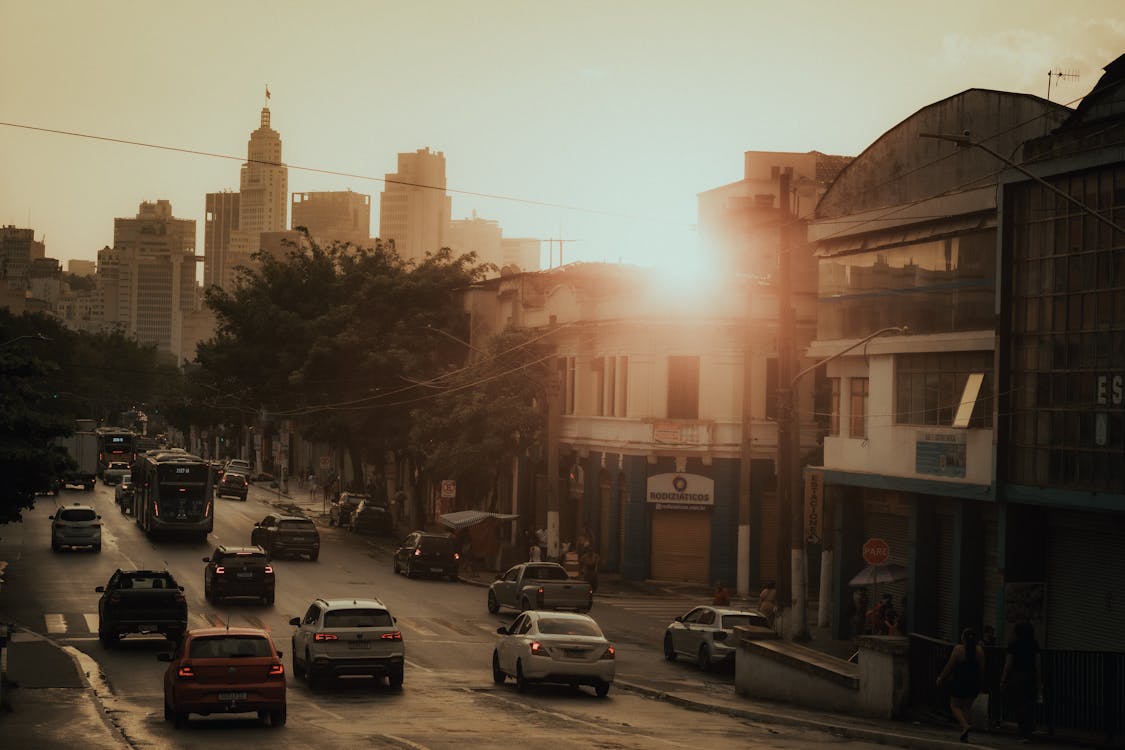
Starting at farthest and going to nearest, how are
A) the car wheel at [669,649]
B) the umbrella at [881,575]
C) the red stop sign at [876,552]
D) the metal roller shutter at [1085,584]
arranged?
the umbrella at [881,575] < the car wheel at [669,649] < the red stop sign at [876,552] < the metal roller shutter at [1085,584]

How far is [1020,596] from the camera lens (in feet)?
99.7

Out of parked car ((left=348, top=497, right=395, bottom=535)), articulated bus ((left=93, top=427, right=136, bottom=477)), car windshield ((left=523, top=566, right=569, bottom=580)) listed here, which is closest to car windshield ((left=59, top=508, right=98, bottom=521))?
parked car ((left=348, top=497, right=395, bottom=535))

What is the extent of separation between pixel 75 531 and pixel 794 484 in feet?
109

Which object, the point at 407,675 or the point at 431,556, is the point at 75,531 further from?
the point at 407,675

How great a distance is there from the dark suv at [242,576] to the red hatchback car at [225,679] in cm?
1995

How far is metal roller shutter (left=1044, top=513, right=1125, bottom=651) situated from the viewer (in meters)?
28.5

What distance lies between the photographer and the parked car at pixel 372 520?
72000mm

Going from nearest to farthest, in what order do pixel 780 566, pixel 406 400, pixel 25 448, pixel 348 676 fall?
pixel 348 676 → pixel 780 566 → pixel 25 448 → pixel 406 400

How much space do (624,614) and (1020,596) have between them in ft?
57.4

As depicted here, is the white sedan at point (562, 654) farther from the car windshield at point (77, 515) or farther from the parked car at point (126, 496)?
the parked car at point (126, 496)

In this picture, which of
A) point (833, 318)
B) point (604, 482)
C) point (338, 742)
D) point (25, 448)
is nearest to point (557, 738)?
point (338, 742)

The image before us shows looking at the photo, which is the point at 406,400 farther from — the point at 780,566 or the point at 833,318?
the point at 780,566

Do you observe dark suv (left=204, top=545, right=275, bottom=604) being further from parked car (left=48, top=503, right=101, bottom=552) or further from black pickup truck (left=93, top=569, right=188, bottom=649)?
parked car (left=48, top=503, right=101, bottom=552)

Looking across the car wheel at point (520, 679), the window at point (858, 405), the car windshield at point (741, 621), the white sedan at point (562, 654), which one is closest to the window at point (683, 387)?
the window at point (858, 405)
